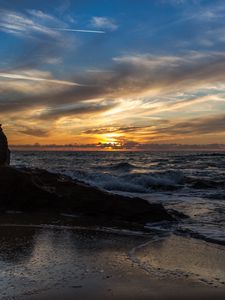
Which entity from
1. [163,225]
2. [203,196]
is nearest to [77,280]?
[163,225]

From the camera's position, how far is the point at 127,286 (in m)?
4.80

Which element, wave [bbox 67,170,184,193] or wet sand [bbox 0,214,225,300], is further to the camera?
wave [bbox 67,170,184,193]

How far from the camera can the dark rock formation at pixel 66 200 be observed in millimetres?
9633

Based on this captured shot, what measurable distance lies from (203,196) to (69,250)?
995cm

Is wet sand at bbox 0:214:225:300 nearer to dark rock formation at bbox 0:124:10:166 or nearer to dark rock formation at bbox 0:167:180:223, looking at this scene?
dark rock formation at bbox 0:167:180:223

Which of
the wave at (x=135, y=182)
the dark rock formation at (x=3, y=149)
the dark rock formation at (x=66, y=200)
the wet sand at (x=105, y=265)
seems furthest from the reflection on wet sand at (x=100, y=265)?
the wave at (x=135, y=182)

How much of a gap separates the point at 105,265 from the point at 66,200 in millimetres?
4787

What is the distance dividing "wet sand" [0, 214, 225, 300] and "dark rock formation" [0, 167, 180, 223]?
1.46 meters

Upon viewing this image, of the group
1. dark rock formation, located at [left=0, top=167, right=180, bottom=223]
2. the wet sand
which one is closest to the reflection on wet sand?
the wet sand

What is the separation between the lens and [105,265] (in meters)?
5.63

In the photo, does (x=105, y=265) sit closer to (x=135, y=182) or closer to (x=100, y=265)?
(x=100, y=265)

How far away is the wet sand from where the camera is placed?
464 centimetres

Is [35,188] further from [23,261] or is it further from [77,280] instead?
[77,280]

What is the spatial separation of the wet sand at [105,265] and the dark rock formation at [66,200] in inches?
57.5
